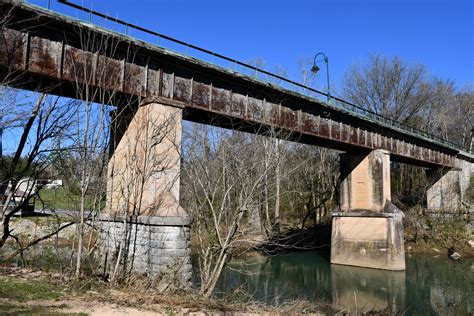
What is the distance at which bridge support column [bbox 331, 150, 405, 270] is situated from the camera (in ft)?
84.1

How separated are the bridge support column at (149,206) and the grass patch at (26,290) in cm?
268

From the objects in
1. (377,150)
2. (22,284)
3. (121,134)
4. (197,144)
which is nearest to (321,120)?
(377,150)

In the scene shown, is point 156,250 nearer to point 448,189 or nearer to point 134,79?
point 134,79

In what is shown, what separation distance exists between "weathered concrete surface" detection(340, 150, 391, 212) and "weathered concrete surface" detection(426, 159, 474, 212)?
1361 centimetres

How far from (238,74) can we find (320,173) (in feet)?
87.3

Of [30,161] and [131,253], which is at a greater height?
[30,161]

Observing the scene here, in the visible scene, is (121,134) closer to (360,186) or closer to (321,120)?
(321,120)

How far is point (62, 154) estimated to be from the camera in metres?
13.1

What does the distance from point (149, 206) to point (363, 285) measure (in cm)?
1312

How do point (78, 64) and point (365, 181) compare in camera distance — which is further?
point (365, 181)

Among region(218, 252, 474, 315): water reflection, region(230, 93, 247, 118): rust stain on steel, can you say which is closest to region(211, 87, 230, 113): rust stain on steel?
region(230, 93, 247, 118): rust stain on steel

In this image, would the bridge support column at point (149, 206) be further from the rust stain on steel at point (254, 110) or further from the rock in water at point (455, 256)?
the rock in water at point (455, 256)

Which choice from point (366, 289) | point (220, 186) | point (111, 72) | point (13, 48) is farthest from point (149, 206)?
point (366, 289)

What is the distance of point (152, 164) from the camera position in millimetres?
13867
